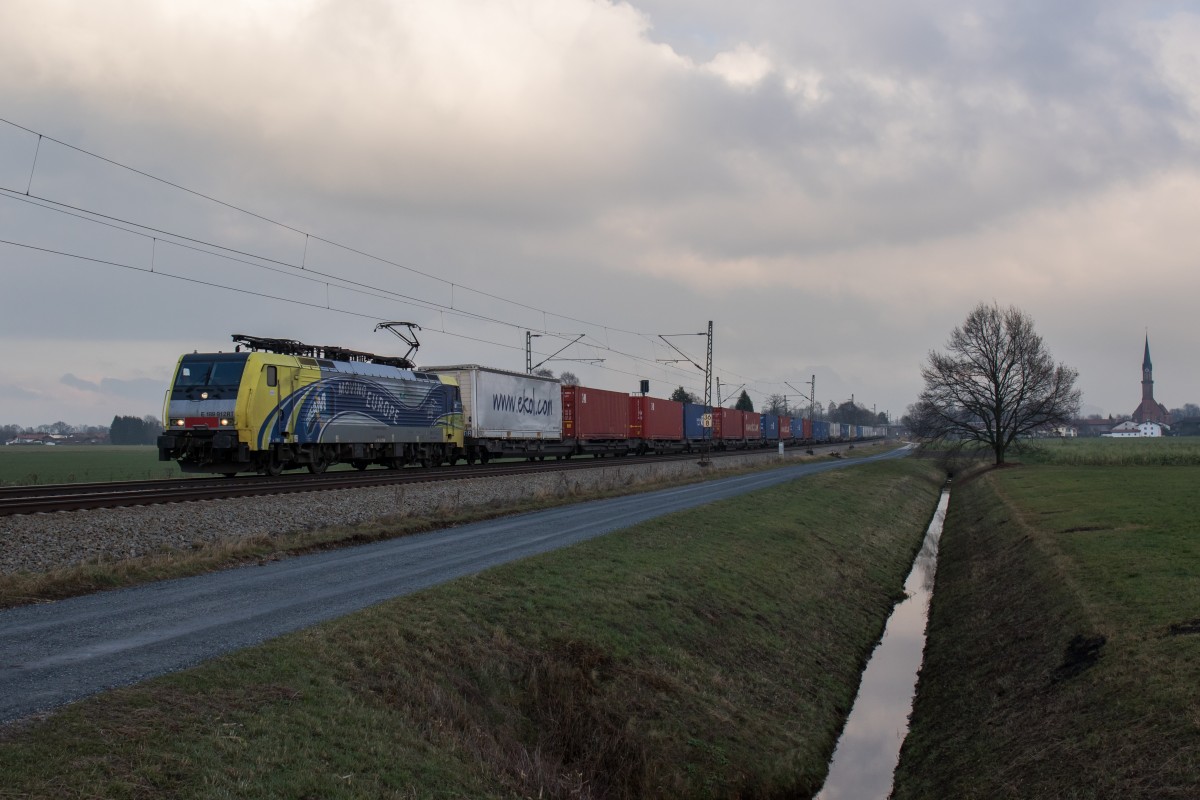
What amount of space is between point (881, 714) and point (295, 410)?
67.2 feet

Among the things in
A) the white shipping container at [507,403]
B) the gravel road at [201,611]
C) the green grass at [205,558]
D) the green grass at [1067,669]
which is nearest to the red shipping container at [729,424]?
the white shipping container at [507,403]

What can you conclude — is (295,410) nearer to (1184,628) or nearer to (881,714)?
(881,714)

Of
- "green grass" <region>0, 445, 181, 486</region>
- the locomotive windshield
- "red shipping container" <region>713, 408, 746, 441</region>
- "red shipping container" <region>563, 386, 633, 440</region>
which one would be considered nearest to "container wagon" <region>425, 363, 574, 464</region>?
"red shipping container" <region>563, 386, 633, 440</region>

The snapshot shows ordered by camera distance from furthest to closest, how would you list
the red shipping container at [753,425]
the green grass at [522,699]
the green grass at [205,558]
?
the red shipping container at [753,425] < the green grass at [205,558] < the green grass at [522,699]

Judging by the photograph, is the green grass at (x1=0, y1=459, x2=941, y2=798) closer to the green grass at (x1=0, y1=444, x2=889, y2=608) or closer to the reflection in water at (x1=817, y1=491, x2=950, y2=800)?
the reflection in water at (x1=817, y1=491, x2=950, y2=800)

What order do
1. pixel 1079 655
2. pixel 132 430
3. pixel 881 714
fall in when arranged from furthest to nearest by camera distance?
1. pixel 132 430
2. pixel 881 714
3. pixel 1079 655

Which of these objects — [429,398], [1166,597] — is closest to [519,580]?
[1166,597]

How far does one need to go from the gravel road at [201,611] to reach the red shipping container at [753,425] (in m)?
66.7

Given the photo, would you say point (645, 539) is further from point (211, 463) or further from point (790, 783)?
point (211, 463)

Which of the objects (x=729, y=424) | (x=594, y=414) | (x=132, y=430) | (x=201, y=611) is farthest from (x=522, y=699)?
(x=132, y=430)

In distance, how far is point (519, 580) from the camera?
1396 cm

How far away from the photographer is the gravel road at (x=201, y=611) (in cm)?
787

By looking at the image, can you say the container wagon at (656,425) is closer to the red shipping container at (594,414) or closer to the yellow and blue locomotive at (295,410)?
the red shipping container at (594,414)

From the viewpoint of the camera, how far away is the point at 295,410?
91.3 ft
